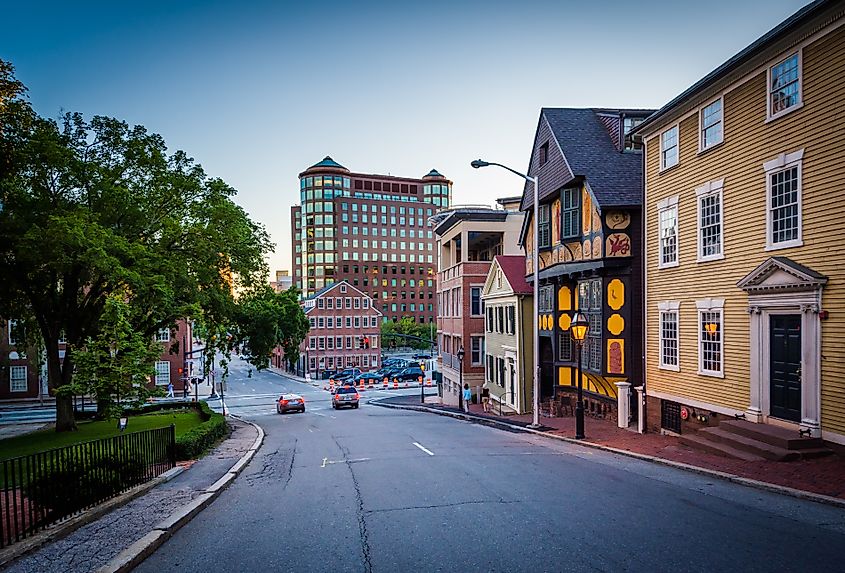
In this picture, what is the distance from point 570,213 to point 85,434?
22327 mm

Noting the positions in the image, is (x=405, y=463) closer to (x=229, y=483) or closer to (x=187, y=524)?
(x=229, y=483)

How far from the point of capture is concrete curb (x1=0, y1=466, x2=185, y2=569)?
704 centimetres

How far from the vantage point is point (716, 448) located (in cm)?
1430

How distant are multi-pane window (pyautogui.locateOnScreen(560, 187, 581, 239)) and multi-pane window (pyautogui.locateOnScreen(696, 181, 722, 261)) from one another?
7.59 m

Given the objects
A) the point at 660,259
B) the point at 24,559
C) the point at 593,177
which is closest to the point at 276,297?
the point at 593,177

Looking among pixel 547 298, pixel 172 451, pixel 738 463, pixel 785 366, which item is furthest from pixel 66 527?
pixel 547 298

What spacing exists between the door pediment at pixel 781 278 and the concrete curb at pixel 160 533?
12791mm

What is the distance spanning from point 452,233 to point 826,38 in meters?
36.0

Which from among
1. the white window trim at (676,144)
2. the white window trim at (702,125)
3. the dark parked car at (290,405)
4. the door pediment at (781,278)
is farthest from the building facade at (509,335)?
the door pediment at (781,278)

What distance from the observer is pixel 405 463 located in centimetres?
1437

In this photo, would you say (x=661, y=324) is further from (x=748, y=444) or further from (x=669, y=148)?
(x=748, y=444)

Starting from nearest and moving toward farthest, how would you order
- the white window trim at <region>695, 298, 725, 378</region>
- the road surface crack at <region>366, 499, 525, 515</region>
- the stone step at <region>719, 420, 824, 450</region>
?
the road surface crack at <region>366, 499, 525, 515</region>
the stone step at <region>719, 420, 824, 450</region>
the white window trim at <region>695, 298, 725, 378</region>

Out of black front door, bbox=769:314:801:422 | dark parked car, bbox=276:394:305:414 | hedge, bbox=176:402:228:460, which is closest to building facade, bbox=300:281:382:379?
dark parked car, bbox=276:394:305:414

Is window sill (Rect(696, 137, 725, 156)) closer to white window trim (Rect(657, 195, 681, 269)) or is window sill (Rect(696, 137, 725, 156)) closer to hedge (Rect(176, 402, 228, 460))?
white window trim (Rect(657, 195, 681, 269))
